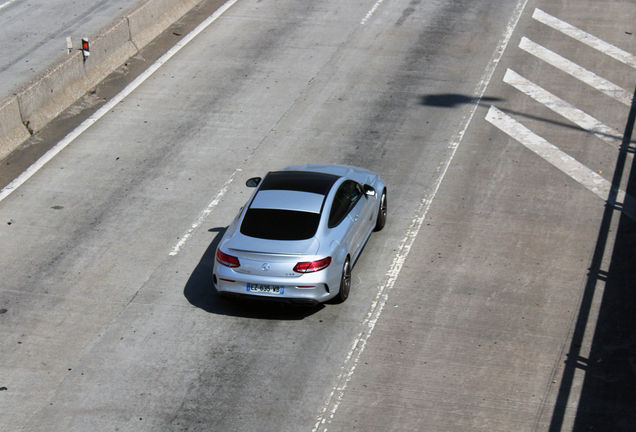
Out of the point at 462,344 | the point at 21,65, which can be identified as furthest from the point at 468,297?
the point at 21,65

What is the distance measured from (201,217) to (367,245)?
116 inches

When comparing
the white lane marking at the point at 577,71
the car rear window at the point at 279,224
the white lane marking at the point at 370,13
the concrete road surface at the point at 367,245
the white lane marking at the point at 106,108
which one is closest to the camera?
the concrete road surface at the point at 367,245

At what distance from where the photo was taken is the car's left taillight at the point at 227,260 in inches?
400

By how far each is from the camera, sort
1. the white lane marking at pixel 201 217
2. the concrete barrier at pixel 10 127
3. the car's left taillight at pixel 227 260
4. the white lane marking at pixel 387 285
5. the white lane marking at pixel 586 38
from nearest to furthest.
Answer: the white lane marking at pixel 387 285 < the car's left taillight at pixel 227 260 < the white lane marking at pixel 201 217 < the concrete barrier at pixel 10 127 < the white lane marking at pixel 586 38

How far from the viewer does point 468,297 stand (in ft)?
35.2

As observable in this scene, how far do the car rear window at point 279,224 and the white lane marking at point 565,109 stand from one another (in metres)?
7.69

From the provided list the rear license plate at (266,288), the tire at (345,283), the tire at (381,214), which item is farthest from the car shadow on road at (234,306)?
the tire at (381,214)

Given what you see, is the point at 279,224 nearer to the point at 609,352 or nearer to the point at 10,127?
the point at 609,352

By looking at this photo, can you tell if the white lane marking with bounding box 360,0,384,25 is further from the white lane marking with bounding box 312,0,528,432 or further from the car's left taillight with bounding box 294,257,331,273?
the car's left taillight with bounding box 294,257,331,273

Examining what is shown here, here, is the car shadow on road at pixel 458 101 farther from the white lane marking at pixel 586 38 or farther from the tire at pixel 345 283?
the tire at pixel 345 283

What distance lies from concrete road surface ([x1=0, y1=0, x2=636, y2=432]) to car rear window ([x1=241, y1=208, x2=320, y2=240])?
3.73 feet

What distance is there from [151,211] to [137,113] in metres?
4.28

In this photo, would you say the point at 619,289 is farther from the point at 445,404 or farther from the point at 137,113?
the point at 137,113

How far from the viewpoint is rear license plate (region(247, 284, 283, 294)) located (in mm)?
10016
